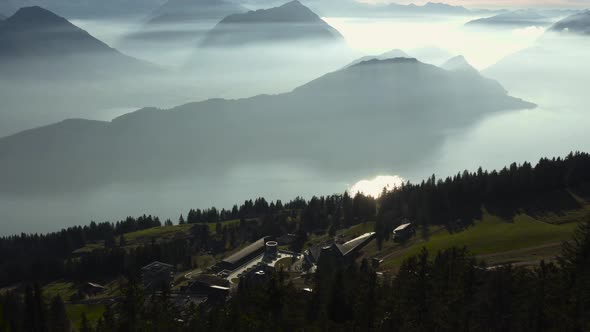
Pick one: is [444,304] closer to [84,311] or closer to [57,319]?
[57,319]

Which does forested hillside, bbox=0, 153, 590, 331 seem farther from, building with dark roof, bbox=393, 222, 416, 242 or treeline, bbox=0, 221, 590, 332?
building with dark roof, bbox=393, 222, 416, 242

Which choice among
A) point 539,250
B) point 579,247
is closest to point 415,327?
point 579,247

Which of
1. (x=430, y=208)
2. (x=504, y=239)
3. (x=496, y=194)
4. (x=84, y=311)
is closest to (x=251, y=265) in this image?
(x=84, y=311)

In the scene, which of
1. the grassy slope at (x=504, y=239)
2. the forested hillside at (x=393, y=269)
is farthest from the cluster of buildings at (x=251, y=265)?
the grassy slope at (x=504, y=239)

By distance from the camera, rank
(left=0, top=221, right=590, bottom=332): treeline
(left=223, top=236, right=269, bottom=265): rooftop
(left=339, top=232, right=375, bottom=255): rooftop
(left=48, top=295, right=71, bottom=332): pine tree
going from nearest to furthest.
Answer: (left=0, top=221, right=590, bottom=332): treeline < (left=48, top=295, right=71, bottom=332): pine tree < (left=339, top=232, right=375, bottom=255): rooftop < (left=223, top=236, right=269, bottom=265): rooftop

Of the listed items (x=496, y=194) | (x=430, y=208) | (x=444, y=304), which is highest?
(x=496, y=194)

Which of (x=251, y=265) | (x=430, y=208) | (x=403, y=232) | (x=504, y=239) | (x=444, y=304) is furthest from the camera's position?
(x=430, y=208)

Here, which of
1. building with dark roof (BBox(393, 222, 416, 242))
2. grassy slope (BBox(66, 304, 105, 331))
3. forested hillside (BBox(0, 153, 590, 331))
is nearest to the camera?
forested hillside (BBox(0, 153, 590, 331))

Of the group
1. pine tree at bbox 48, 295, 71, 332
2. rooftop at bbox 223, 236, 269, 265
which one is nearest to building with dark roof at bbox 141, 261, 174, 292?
rooftop at bbox 223, 236, 269, 265

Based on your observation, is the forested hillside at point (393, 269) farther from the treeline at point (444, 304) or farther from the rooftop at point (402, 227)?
the rooftop at point (402, 227)
